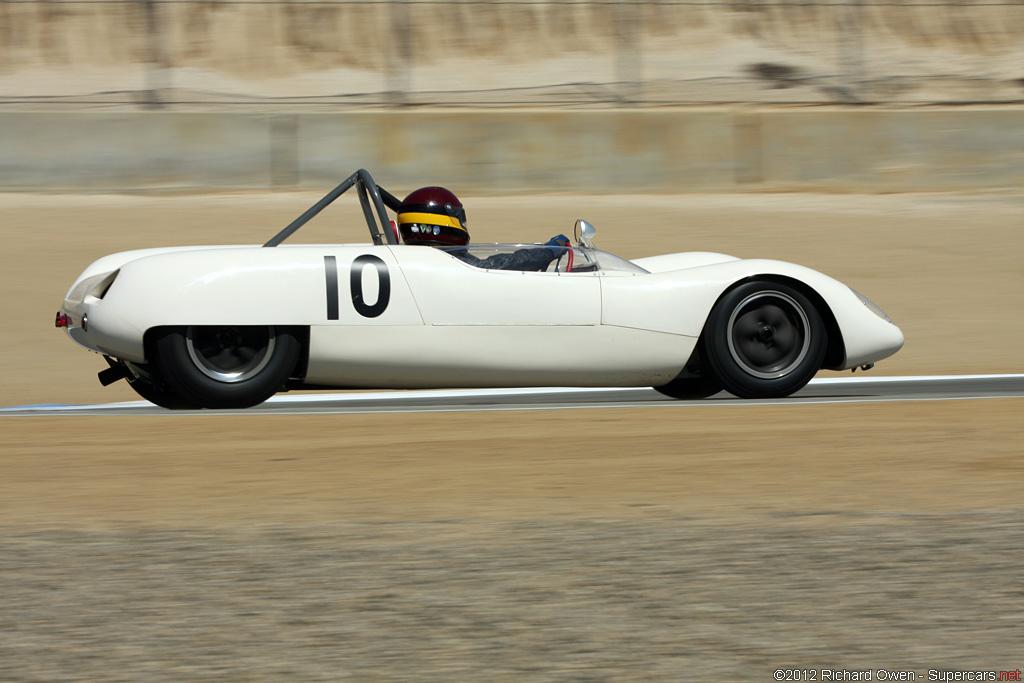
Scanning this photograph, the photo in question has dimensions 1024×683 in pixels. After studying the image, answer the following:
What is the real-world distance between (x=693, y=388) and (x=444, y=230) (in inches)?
66.1

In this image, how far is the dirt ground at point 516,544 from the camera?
2.95 m

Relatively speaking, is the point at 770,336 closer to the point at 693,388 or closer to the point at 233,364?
the point at 693,388

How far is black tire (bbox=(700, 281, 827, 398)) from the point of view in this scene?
661cm

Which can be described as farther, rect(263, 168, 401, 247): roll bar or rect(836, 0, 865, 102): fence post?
rect(836, 0, 865, 102): fence post

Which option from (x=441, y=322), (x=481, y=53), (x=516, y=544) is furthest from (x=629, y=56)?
(x=516, y=544)

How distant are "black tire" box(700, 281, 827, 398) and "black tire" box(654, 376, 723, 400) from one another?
0.57 meters

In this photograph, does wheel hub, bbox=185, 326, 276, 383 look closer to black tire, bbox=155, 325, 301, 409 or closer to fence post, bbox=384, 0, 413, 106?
black tire, bbox=155, 325, 301, 409

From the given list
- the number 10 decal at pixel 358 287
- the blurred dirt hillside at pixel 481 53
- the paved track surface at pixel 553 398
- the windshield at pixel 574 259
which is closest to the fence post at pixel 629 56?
the blurred dirt hillside at pixel 481 53

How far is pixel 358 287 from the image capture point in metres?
6.27

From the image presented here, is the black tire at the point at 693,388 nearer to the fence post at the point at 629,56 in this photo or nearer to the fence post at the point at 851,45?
the fence post at the point at 629,56

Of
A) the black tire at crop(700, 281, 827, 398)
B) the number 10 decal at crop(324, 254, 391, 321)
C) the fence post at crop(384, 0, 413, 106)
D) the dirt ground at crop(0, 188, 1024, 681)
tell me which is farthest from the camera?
the fence post at crop(384, 0, 413, 106)

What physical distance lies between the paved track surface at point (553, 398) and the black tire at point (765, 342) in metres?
0.11

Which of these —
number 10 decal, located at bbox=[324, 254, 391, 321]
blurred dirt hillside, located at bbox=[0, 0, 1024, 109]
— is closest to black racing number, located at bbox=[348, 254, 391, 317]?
number 10 decal, located at bbox=[324, 254, 391, 321]

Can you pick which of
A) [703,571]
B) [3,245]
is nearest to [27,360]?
[3,245]
